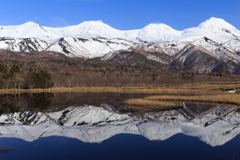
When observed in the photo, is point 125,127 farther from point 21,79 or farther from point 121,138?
point 21,79

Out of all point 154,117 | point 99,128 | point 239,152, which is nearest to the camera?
point 239,152

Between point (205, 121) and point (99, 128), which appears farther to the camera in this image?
point (205, 121)

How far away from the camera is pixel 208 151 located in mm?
24297

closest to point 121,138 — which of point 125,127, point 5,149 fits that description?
point 125,127

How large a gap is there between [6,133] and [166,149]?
18.3 m

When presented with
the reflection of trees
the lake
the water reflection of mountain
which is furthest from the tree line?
the reflection of trees

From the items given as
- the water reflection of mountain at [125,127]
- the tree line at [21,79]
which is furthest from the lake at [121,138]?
the tree line at [21,79]

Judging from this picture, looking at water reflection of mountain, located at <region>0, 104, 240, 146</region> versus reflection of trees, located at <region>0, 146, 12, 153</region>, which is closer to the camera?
reflection of trees, located at <region>0, 146, 12, 153</region>

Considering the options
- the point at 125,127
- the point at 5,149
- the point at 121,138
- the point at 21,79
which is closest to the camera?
the point at 5,149

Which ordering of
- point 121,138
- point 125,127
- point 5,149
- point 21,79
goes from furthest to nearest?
point 21,79 < point 125,127 < point 121,138 < point 5,149

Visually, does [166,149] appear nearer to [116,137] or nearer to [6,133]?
[116,137]

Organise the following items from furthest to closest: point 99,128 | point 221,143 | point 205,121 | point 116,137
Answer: point 205,121 → point 99,128 → point 116,137 → point 221,143

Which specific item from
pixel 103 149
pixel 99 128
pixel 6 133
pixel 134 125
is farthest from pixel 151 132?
pixel 6 133

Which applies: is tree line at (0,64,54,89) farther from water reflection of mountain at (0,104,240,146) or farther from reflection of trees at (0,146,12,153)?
reflection of trees at (0,146,12,153)
